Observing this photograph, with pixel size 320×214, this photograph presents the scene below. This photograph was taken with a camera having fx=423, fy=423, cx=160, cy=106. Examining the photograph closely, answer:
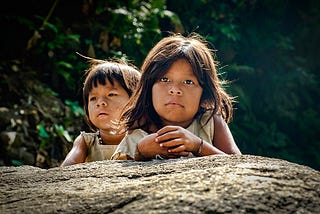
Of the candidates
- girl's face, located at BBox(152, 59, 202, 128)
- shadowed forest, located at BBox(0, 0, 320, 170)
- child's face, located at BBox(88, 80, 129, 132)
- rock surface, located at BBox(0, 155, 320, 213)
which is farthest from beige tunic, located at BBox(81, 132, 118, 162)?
rock surface, located at BBox(0, 155, 320, 213)

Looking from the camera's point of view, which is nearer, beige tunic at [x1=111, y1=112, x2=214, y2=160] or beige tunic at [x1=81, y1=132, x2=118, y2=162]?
beige tunic at [x1=111, y1=112, x2=214, y2=160]

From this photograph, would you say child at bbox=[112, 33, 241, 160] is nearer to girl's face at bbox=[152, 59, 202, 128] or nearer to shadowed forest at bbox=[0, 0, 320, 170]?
girl's face at bbox=[152, 59, 202, 128]

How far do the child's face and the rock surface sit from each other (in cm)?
106

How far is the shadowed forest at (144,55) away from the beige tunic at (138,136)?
0.90ft

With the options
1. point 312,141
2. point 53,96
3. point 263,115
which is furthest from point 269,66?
point 53,96

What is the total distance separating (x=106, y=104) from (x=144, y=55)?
4.18 m

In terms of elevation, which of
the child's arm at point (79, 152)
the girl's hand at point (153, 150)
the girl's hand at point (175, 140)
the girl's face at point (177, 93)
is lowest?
the child's arm at point (79, 152)

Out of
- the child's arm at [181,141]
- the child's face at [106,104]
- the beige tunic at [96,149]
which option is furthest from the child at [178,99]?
the beige tunic at [96,149]

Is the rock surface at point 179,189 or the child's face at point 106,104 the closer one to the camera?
the rock surface at point 179,189

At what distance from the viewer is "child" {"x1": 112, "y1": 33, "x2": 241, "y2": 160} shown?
213cm

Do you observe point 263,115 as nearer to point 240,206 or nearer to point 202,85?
point 202,85

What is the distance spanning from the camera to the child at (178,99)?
2133 mm

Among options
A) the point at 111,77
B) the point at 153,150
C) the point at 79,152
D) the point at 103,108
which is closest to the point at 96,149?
the point at 79,152

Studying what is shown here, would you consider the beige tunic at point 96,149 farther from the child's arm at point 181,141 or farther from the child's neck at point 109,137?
the child's arm at point 181,141
